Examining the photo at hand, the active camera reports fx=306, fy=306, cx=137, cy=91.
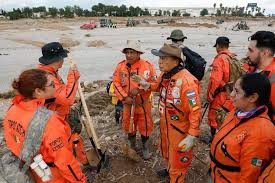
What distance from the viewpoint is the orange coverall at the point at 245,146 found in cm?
Answer: 244

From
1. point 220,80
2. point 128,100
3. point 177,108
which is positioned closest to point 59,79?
point 128,100

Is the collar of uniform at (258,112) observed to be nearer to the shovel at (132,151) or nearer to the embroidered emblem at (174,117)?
the embroidered emblem at (174,117)

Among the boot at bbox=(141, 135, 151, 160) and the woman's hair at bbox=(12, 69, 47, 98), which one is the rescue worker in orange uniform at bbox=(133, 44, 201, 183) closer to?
the boot at bbox=(141, 135, 151, 160)

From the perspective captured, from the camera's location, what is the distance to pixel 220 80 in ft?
16.7

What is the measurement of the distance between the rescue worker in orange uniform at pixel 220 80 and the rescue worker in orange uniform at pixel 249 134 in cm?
243

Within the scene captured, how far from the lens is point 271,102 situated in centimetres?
266

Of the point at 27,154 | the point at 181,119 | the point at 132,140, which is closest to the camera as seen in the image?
the point at 27,154

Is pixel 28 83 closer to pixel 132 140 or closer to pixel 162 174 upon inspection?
pixel 162 174

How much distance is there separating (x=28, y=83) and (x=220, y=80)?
3.36 metres

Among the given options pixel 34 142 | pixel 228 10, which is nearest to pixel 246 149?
pixel 34 142

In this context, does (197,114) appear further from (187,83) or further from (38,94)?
(38,94)

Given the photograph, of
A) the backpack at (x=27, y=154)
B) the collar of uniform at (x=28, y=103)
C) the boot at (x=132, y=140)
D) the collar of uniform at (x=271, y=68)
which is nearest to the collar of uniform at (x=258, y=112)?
the collar of uniform at (x=271, y=68)

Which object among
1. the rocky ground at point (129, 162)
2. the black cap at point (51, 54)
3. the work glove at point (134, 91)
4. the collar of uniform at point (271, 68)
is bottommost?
the rocky ground at point (129, 162)

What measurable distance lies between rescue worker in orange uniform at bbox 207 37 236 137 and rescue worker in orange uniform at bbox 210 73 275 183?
243 centimetres
